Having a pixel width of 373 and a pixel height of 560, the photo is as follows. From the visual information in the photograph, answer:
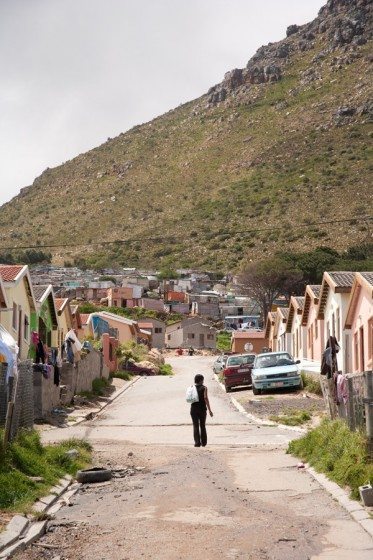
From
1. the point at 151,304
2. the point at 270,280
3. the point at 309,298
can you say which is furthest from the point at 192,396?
the point at 151,304

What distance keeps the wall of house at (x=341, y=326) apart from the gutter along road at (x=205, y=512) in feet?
46.6

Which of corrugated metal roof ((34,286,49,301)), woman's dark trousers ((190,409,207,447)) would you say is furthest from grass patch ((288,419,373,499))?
corrugated metal roof ((34,286,49,301))

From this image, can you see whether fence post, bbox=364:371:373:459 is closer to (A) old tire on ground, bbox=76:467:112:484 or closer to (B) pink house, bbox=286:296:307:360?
(A) old tire on ground, bbox=76:467:112:484

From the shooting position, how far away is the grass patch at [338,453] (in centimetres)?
1190

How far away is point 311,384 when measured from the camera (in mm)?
34156

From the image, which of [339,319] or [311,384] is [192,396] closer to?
[311,384]

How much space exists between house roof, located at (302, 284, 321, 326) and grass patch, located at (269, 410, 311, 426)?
48.4 ft

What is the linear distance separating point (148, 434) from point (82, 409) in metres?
8.41

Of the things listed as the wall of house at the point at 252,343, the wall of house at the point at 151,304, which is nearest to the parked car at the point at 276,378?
the wall of house at the point at 252,343

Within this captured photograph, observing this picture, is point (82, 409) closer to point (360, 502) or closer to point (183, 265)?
point (360, 502)

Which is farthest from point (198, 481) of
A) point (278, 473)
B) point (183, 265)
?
point (183, 265)

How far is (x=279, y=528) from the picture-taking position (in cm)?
995

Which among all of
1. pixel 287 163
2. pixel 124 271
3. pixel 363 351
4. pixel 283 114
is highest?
pixel 283 114

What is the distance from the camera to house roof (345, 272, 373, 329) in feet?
93.6
